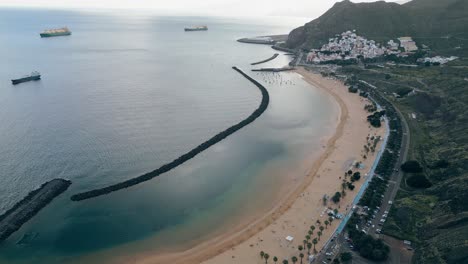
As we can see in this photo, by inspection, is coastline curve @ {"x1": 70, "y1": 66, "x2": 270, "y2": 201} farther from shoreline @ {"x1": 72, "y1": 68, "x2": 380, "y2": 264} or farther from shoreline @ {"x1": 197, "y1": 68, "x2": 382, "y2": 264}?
shoreline @ {"x1": 197, "y1": 68, "x2": 382, "y2": 264}

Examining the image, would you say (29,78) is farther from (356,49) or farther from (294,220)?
(356,49)

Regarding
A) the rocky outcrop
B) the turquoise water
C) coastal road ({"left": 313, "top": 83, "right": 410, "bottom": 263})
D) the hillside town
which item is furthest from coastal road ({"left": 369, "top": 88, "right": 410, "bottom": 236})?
the hillside town

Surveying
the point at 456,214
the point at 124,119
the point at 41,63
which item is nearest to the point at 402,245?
the point at 456,214

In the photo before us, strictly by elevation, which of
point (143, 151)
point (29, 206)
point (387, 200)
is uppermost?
point (143, 151)

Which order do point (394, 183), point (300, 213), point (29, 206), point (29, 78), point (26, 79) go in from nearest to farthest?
point (300, 213) < point (29, 206) < point (394, 183) < point (26, 79) < point (29, 78)

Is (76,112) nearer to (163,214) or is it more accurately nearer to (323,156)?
(163,214)

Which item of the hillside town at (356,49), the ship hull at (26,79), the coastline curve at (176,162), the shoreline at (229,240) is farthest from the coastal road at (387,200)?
the ship hull at (26,79)

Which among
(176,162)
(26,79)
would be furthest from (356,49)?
(26,79)
